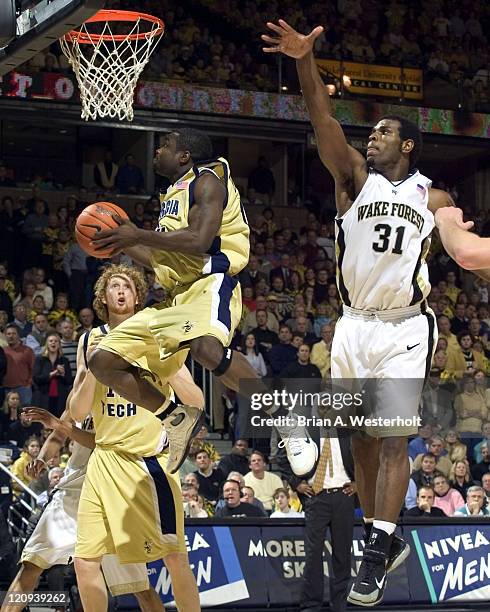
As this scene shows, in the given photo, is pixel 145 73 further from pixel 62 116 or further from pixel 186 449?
pixel 186 449

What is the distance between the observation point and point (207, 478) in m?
11.2

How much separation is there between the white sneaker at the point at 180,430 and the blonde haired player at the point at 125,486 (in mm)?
307

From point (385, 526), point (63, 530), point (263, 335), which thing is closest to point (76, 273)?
point (263, 335)

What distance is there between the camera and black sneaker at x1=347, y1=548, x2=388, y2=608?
547 centimetres

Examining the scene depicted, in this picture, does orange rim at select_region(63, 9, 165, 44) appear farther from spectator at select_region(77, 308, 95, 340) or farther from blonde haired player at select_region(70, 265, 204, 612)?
spectator at select_region(77, 308, 95, 340)

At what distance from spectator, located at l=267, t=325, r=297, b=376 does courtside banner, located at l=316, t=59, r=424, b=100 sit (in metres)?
8.39

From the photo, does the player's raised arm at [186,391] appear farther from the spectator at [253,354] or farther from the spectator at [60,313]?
the spectator at [60,313]

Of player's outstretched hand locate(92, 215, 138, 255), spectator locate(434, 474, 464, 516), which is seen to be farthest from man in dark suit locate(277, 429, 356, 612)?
player's outstretched hand locate(92, 215, 138, 255)

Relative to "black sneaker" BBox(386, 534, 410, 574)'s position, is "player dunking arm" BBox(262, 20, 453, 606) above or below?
above

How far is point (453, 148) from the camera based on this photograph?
80.6 ft

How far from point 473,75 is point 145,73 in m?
7.16

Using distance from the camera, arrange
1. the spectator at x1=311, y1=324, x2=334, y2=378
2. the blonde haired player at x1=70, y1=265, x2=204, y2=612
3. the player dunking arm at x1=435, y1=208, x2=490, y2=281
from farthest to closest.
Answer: the spectator at x1=311, y1=324, x2=334, y2=378 < the blonde haired player at x1=70, y1=265, x2=204, y2=612 < the player dunking arm at x1=435, y1=208, x2=490, y2=281

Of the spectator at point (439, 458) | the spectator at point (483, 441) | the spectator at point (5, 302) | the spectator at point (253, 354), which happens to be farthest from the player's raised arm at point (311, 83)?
the spectator at point (5, 302)

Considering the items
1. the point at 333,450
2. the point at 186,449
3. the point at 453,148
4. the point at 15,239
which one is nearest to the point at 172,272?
the point at 186,449
